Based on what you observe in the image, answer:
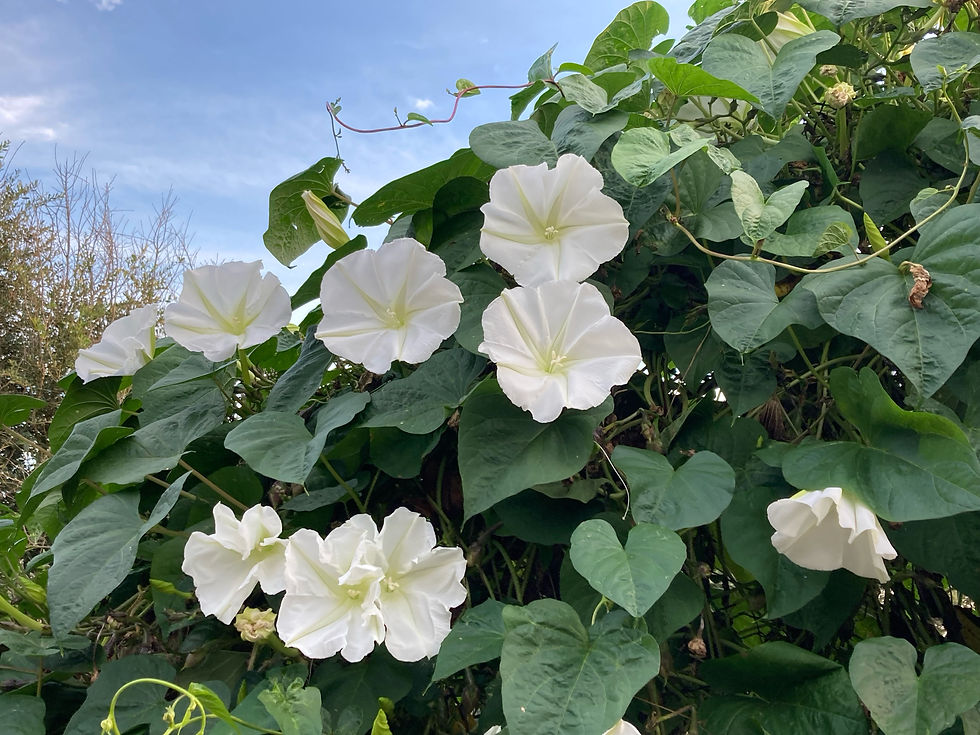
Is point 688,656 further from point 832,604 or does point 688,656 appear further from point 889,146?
point 889,146

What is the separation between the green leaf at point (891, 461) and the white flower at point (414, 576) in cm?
31

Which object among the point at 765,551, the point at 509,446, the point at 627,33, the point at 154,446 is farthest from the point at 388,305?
the point at 627,33

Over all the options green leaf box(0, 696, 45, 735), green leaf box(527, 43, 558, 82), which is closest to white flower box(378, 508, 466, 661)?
green leaf box(0, 696, 45, 735)

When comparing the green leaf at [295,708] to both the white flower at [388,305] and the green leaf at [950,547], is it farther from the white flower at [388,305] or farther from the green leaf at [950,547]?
the green leaf at [950,547]

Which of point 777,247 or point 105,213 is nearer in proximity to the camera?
point 777,247

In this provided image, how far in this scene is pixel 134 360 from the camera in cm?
99

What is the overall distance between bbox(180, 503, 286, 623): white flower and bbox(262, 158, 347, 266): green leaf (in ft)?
1.39

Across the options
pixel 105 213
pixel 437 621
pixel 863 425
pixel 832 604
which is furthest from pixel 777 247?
pixel 105 213

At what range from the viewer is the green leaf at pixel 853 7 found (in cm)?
83

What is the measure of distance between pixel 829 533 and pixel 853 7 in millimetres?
632

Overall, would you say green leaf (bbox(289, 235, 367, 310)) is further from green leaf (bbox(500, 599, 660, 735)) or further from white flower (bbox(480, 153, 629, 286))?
green leaf (bbox(500, 599, 660, 735))

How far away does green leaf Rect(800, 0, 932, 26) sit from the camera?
2.74ft

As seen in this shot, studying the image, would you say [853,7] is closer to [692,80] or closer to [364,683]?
[692,80]

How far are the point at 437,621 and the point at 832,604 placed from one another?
36cm
